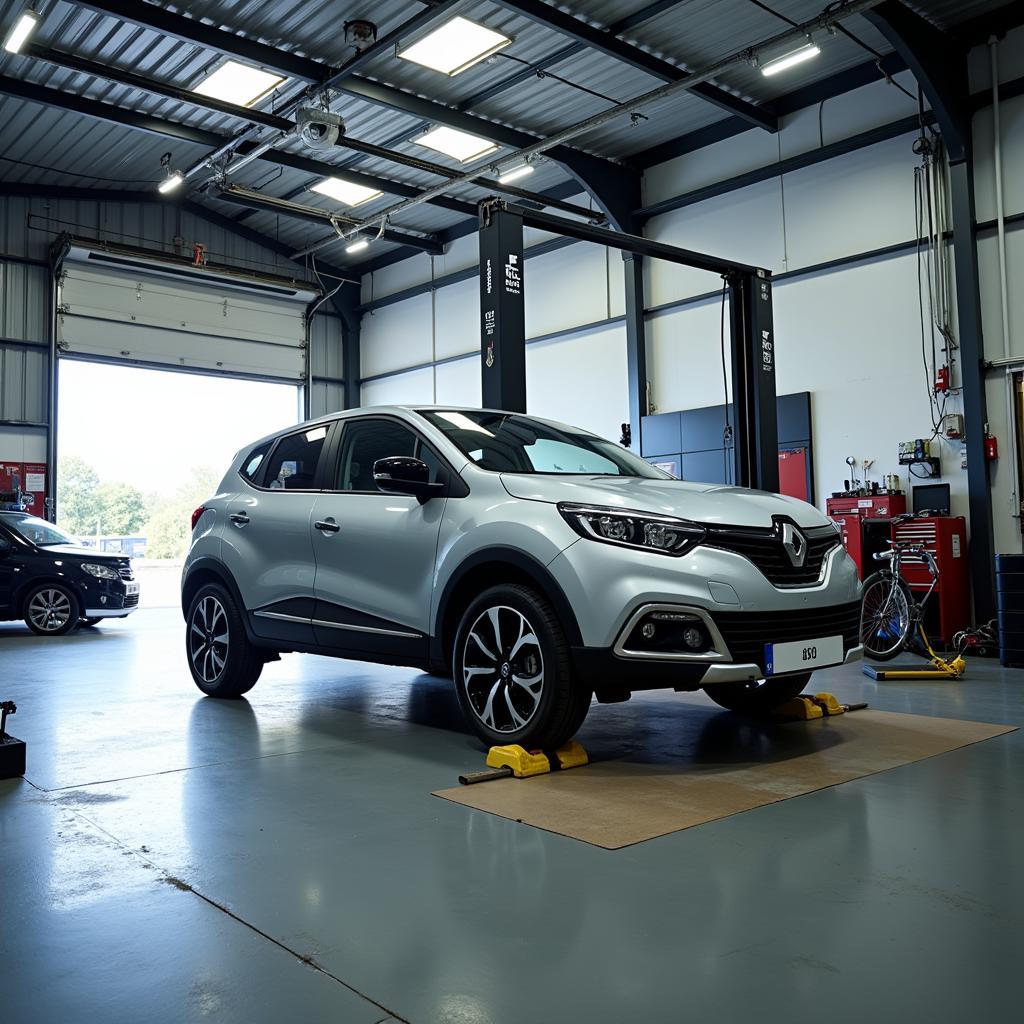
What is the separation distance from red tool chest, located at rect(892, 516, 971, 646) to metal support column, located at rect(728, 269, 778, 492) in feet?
8.55

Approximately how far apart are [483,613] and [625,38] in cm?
851

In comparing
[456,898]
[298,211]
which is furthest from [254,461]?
[298,211]

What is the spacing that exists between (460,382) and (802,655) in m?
13.1

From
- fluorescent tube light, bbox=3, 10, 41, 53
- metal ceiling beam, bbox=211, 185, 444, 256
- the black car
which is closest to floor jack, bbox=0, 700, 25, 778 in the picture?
the black car

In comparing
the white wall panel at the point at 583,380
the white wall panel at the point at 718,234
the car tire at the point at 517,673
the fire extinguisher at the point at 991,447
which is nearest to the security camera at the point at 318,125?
the white wall panel at the point at 718,234

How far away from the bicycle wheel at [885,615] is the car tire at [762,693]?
314 cm

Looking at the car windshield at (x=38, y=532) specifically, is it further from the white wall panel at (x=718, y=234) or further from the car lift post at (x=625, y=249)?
the white wall panel at (x=718, y=234)

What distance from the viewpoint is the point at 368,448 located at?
502 centimetres

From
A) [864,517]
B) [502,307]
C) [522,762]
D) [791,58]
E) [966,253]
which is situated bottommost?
[522,762]

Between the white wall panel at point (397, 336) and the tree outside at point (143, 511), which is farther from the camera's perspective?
the tree outside at point (143, 511)

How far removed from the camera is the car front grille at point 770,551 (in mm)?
3805

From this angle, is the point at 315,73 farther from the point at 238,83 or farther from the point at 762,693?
the point at 762,693

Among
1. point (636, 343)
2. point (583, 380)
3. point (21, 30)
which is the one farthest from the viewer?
point (583, 380)

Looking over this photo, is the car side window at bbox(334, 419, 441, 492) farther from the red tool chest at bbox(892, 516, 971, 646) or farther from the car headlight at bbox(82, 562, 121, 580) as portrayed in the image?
the car headlight at bbox(82, 562, 121, 580)
